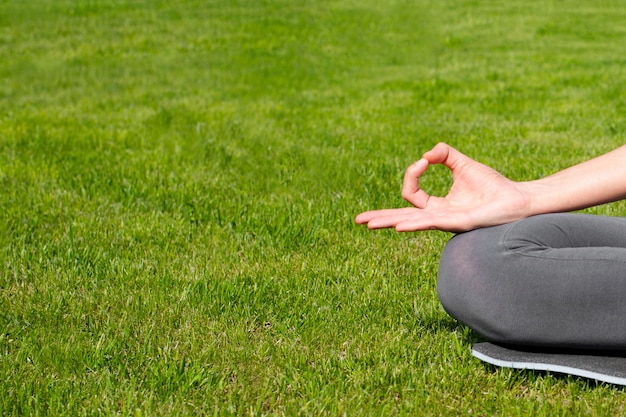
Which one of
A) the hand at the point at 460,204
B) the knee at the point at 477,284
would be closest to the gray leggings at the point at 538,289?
the knee at the point at 477,284

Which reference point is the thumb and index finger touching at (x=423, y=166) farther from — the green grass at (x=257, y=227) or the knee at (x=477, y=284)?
the green grass at (x=257, y=227)

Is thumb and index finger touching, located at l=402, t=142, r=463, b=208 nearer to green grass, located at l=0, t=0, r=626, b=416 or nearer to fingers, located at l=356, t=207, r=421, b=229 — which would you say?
fingers, located at l=356, t=207, r=421, b=229

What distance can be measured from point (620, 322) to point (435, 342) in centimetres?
86

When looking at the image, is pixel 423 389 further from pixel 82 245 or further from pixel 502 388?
pixel 82 245

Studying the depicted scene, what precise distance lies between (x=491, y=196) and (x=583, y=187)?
14.6 inches

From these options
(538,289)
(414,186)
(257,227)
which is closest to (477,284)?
(538,289)

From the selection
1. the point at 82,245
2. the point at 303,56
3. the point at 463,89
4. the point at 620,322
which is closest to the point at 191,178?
the point at 82,245

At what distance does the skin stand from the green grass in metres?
0.57

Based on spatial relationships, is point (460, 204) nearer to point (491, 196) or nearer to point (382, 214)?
point (491, 196)

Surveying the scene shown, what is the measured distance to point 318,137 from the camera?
762 centimetres

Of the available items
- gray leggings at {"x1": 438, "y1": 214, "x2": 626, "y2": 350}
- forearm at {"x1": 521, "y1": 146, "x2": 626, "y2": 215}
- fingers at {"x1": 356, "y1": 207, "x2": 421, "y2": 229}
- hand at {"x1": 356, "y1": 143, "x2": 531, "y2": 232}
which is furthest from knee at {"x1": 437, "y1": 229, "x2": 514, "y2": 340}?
forearm at {"x1": 521, "y1": 146, "x2": 626, "y2": 215}

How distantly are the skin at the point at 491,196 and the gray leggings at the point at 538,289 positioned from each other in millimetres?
147

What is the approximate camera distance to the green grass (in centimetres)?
291

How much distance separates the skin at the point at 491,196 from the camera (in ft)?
9.87
